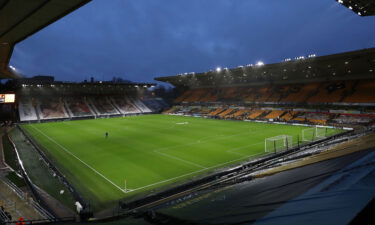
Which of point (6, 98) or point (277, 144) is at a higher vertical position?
point (6, 98)

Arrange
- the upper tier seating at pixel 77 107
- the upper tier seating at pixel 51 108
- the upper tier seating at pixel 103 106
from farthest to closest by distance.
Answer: the upper tier seating at pixel 103 106
the upper tier seating at pixel 77 107
the upper tier seating at pixel 51 108

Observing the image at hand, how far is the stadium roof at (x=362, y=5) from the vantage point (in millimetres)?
14273

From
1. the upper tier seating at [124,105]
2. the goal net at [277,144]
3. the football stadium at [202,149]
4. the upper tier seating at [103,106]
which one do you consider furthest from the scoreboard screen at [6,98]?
the goal net at [277,144]

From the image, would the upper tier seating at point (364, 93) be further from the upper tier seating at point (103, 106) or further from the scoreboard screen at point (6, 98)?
the scoreboard screen at point (6, 98)

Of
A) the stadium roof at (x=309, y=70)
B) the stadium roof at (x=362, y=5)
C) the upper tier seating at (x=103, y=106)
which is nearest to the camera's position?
the stadium roof at (x=362, y=5)

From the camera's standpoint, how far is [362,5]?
48.4 ft

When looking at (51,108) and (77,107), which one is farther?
(77,107)

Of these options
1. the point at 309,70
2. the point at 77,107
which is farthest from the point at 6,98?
the point at 309,70

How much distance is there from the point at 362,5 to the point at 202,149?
51.6 feet

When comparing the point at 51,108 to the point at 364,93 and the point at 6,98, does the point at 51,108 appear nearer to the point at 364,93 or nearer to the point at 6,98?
the point at 6,98

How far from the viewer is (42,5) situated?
5578mm

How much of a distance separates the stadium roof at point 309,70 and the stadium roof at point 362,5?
665 inches

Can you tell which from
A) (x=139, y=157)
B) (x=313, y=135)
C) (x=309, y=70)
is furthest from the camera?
(x=309, y=70)

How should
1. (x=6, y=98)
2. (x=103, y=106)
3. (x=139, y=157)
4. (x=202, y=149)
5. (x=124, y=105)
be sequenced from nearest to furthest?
(x=139, y=157), (x=202, y=149), (x=6, y=98), (x=103, y=106), (x=124, y=105)
